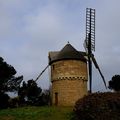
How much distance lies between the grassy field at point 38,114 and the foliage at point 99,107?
316cm

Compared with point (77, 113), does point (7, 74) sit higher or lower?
higher

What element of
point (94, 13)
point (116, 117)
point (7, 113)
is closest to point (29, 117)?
point (7, 113)

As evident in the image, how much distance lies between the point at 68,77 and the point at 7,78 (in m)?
16.8

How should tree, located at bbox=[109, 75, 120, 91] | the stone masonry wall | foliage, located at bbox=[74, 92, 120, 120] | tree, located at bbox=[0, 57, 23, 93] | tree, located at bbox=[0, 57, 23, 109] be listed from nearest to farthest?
foliage, located at bbox=[74, 92, 120, 120] < the stone masonry wall < tree, located at bbox=[0, 57, 23, 109] < tree, located at bbox=[0, 57, 23, 93] < tree, located at bbox=[109, 75, 120, 91]

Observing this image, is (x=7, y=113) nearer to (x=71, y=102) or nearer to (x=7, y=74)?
(x=71, y=102)

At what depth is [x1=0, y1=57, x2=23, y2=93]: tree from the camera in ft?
226

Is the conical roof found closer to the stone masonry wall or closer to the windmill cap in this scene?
the windmill cap

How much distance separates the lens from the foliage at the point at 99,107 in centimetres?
4065

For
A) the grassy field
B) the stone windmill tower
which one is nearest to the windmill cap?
the stone windmill tower

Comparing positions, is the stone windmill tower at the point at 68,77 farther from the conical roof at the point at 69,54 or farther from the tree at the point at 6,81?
the tree at the point at 6,81

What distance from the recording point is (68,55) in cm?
5675

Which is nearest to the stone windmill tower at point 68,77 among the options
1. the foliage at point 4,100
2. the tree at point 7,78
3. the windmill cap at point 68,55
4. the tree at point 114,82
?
the windmill cap at point 68,55

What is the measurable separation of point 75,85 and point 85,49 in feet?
22.5

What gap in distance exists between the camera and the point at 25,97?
7588 cm
